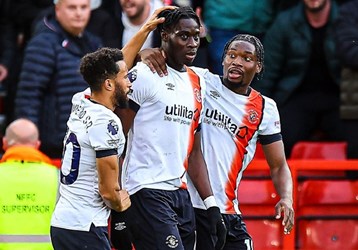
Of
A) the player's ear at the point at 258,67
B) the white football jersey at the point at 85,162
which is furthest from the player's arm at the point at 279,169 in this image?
the white football jersey at the point at 85,162

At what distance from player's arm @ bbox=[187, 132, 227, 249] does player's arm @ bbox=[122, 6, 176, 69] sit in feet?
1.94

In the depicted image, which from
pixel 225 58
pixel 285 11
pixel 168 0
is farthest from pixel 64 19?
pixel 225 58

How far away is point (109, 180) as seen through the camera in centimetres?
634

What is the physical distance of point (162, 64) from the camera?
22.6 ft

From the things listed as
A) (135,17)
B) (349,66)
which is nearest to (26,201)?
(135,17)

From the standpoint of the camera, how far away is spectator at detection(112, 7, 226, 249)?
676cm

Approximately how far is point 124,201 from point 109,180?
0.23 meters

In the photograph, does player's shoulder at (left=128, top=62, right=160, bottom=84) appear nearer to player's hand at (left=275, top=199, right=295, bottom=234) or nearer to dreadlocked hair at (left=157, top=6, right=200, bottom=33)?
dreadlocked hair at (left=157, top=6, right=200, bottom=33)

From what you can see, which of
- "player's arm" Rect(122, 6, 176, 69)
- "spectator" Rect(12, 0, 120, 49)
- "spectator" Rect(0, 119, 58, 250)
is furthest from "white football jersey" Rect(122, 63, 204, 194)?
"spectator" Rect(12, 0, 120, 49)

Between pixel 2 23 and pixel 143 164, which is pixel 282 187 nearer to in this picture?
pixel 143 164

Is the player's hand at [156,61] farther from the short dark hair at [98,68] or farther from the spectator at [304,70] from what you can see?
the spectator at [304,70]

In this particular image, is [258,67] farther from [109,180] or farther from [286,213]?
[109,180]

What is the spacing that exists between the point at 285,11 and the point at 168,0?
1002mm

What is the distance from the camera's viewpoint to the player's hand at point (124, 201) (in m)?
6.49
